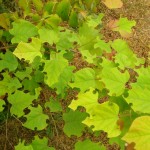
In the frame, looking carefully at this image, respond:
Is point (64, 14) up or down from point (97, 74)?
up

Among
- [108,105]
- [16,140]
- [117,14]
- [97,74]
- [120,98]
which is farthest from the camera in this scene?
[117,14]

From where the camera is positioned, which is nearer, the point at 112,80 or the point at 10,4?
the point at 112,80

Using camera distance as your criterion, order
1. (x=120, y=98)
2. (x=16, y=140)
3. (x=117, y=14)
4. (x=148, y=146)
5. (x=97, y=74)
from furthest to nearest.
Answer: (x=117, y=14) → (x=16, y=140) → (x=97, y=74) → (x=120, y=98) → (x=148, y=146)

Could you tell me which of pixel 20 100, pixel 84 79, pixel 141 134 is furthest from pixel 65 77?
pixel 141 134

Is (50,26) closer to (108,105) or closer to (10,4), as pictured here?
(108,105)

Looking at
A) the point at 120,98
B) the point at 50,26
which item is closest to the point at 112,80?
the point at 120,98

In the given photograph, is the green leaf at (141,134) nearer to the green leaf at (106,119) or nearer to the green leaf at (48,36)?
the green leaf at (106,119)

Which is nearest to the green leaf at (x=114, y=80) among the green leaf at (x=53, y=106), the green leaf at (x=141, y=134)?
the green leaf at (x=141, y=134)

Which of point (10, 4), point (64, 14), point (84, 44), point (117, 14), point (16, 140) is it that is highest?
point (64, 14)
